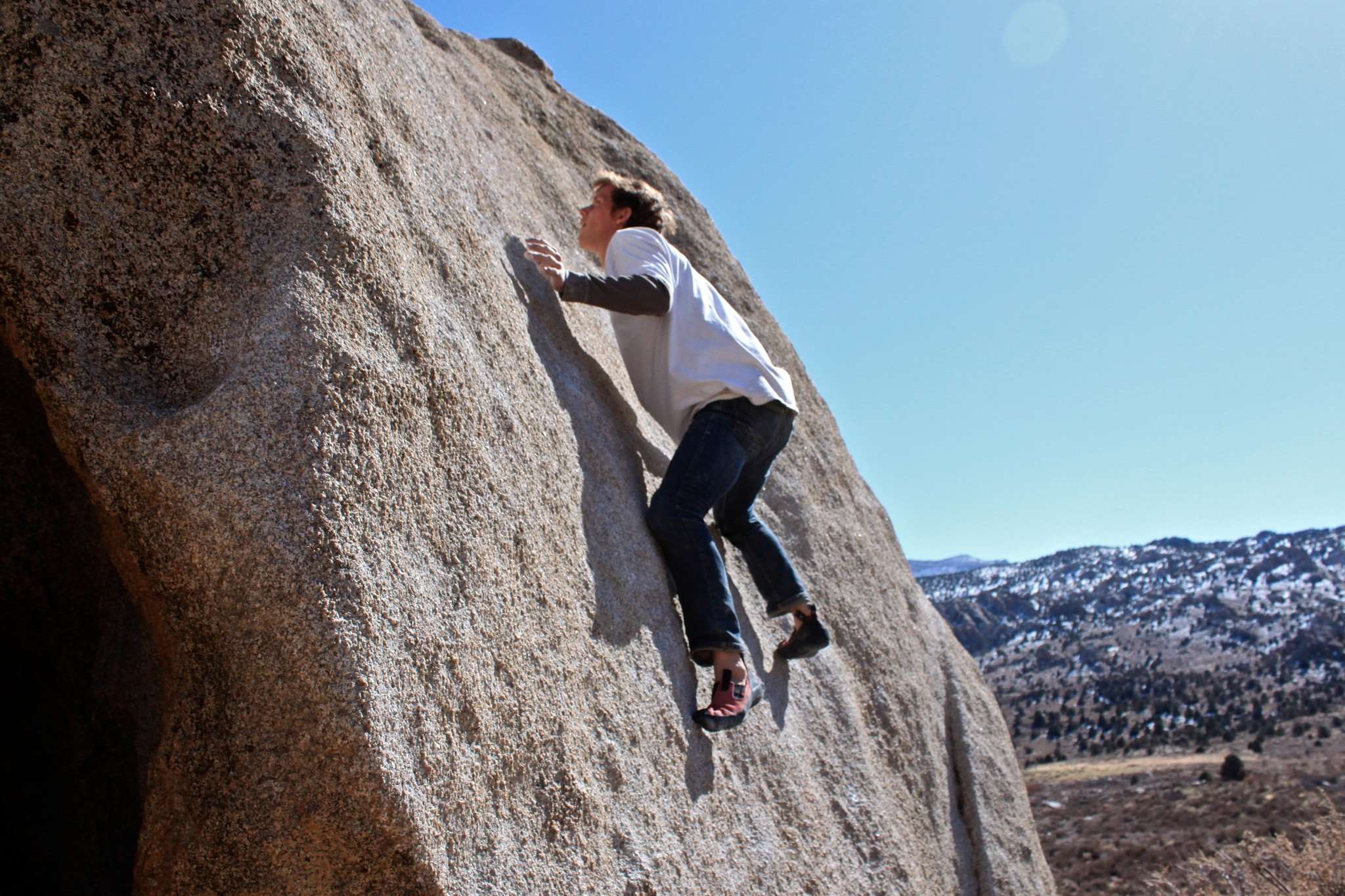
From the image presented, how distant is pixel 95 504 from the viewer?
1.89 m

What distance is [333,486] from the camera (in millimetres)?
1909

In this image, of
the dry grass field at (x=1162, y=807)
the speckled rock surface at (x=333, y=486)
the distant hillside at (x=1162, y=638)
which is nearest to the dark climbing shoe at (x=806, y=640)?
the speckled rock surface at (x=333, y=486)

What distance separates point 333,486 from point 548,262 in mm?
1649

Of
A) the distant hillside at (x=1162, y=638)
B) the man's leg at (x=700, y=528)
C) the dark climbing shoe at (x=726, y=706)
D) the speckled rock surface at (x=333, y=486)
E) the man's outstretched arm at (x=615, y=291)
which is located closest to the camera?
the speckled rock surface at (x=333, y=486)

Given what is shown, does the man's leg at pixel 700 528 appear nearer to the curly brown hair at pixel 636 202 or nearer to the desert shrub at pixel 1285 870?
the curly brown hair at pixel 636 202

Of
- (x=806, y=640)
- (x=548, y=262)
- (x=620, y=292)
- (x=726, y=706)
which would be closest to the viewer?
(x=726, y=706)

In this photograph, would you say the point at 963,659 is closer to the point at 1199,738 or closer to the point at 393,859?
the point at 393,859

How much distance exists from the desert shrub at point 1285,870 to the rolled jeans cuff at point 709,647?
10411 mm

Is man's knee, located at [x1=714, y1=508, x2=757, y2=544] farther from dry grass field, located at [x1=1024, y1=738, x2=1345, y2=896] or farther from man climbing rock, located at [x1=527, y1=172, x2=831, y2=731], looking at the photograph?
dry grass field, located at [x1=1024, y1=738, x2=1345, y2=896]

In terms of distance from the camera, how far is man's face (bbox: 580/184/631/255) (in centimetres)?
375

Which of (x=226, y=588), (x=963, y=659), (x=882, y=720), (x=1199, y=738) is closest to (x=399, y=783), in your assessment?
(x=226, y=588)

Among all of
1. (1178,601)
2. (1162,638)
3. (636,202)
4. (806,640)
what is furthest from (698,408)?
(1178,601)

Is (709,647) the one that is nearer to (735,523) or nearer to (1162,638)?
(735,523)

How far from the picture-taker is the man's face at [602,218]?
12.3ft
